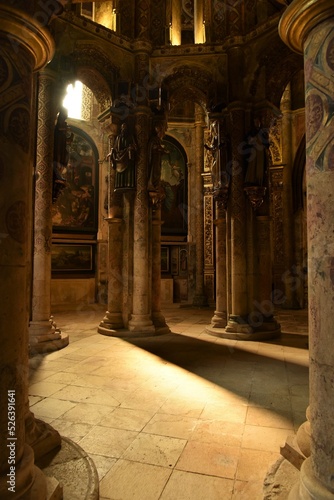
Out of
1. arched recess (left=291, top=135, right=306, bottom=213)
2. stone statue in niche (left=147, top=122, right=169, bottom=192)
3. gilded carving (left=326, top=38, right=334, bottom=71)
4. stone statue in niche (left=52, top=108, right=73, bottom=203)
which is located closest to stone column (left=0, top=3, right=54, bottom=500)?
gilded carving (left=326, top=38, right=334, bottom=71)

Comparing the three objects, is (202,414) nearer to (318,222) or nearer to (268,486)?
(268,486)

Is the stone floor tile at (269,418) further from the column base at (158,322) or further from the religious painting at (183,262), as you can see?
the religious painting at (183,262)

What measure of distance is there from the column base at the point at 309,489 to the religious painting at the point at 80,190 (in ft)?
41.4

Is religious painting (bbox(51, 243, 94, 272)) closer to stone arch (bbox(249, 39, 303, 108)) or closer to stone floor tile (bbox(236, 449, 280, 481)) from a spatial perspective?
stone arch (bbox(249, 39, 303, 108))

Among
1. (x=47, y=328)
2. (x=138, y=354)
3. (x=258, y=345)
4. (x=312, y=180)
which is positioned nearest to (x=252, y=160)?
(x=258, y=345)

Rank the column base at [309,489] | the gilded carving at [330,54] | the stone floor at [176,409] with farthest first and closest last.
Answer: the stone floor at [176,409] → the gilded carving at [330,54] → the column base at [309,489]

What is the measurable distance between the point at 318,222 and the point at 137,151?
6.77 m

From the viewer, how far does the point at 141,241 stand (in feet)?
26.8

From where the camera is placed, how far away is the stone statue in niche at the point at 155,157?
8.24 meters

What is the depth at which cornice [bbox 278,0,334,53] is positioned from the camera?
1.98 meters

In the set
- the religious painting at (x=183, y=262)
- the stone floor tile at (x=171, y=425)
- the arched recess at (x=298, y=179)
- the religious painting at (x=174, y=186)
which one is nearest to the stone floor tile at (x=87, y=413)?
the stone floor tile at (x=171, y=425)

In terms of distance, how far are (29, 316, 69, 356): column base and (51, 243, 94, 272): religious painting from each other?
6733 millimetres

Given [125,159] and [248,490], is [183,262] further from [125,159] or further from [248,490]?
[248,490]

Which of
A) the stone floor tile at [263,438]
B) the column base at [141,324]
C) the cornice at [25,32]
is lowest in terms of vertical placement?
the stone floor tile at [263,438]
